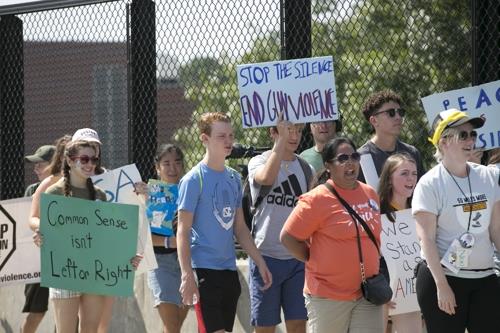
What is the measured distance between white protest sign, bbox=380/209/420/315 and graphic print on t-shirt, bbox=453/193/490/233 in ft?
3.95

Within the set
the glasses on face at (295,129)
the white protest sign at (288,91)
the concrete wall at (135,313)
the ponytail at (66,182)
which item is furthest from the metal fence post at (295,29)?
the ponytail at (66,182)

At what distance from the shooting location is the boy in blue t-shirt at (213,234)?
318 inches

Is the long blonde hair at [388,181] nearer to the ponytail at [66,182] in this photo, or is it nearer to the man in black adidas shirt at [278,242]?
the man in black adidas shirt at [278,242]

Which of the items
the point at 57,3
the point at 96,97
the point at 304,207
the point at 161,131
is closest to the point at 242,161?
the point at 161,131

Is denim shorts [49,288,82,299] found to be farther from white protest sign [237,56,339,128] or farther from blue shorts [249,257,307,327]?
white protest sign [237,56,339,128]

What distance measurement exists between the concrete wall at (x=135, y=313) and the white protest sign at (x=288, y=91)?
1.95m

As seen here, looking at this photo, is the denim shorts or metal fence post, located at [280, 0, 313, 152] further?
metal fence post, located at [280, 0, 313, 152]

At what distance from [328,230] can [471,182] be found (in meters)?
0.91

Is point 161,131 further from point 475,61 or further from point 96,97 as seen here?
point 475,61

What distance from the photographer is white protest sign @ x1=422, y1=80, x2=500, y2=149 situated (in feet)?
29.2

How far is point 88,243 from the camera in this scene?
914 cm

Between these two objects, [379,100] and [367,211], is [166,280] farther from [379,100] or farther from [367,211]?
[367,211]

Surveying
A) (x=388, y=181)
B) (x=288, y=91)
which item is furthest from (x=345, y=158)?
(x=288, y=91)

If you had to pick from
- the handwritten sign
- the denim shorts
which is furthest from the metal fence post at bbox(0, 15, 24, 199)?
the denim shorts
